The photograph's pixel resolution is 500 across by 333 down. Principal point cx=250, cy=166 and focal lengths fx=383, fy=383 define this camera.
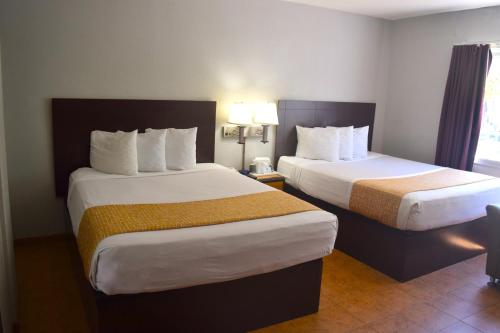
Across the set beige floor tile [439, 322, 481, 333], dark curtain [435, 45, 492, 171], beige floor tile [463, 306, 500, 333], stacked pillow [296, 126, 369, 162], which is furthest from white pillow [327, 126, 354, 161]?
beige floor tile [439, 322, 481, 333]

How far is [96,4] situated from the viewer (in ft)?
10.6

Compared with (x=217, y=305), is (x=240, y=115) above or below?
above

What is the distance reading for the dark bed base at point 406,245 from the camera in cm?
301

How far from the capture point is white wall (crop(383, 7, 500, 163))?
4.22 meters

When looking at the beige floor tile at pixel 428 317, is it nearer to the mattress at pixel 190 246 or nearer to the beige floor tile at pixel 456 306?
the beige floor tile at pixel 456 306

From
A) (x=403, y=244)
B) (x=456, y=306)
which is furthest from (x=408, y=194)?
(x=456, y=306)

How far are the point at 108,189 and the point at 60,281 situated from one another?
0.77 metres

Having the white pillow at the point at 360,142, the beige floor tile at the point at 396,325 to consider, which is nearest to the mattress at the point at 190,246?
the beige floor tile at the point at 396,325

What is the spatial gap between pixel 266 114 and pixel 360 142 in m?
1.33

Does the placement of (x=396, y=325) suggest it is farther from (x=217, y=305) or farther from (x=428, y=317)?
(x=217, y=305)

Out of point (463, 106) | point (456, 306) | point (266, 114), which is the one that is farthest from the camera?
point (463, 106)

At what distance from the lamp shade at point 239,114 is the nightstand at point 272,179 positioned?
549 mm

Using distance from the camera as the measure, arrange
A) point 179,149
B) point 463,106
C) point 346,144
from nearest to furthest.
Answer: point 179,149 → point 463,106 → point 346,144

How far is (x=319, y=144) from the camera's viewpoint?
4.27 meters
